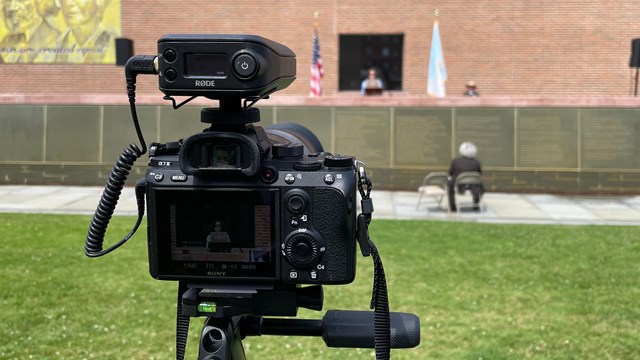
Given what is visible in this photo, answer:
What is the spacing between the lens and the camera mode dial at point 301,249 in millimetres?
2723

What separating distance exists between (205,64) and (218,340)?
1.02m

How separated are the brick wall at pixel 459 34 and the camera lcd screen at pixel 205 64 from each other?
24.3 meters

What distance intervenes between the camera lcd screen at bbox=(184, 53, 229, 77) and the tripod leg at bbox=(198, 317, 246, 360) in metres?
0.95

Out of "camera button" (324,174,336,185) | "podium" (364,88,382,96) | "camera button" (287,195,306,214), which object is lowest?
"camera button" (287,195,306,214)

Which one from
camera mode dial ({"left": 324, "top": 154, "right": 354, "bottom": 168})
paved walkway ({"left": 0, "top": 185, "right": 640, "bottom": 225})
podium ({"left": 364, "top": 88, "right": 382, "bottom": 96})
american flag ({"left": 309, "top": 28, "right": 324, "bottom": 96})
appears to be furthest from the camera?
american flag ({"left": 309, "top": 28, "right": 324, "bottom": 96})

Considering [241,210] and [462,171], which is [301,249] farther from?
[462,171]

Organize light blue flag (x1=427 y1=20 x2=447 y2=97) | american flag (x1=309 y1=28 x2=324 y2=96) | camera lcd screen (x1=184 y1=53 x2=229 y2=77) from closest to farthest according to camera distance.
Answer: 1. camera lcd screen (x1=184 y1=53 x2=229 y2=77)
2. american flag (x1=309 y1=28 x2=324 y2=96)
3. light blue flag (x1=427 y1=20 x2=447 y2=97)

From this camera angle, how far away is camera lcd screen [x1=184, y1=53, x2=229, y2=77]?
261 centimetres

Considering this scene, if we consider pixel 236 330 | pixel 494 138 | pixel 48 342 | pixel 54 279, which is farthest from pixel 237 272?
pixel 494 138

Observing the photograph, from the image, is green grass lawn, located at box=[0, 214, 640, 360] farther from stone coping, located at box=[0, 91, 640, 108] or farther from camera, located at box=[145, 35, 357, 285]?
stone coping, located at box=[0, 91, 640, 108]

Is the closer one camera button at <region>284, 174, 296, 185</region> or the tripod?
camera button at <region>284, 174, 296, 185</region>

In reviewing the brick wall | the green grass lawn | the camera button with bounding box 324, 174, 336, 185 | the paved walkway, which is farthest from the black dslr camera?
the brick wall

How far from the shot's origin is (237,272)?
277 centimetres

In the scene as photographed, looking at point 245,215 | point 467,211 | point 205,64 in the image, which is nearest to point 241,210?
point 245,215
